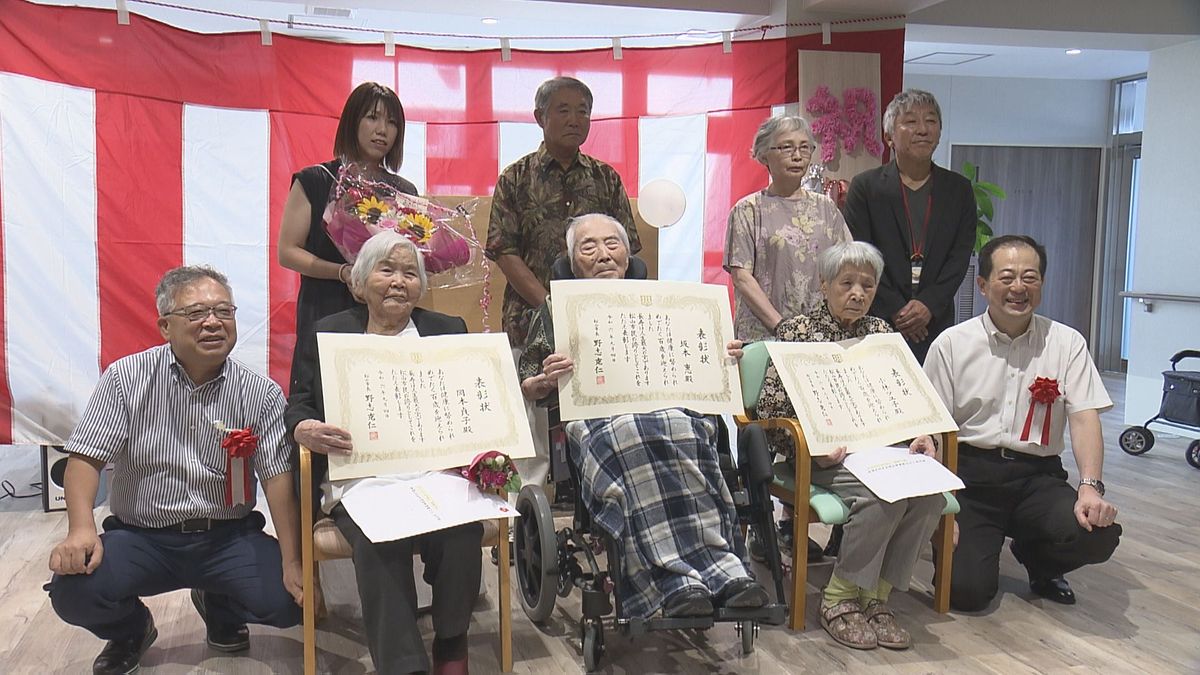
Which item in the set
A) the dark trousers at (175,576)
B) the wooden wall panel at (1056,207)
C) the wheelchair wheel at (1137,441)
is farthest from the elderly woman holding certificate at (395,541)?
the wooden wall panel at (1056,207)

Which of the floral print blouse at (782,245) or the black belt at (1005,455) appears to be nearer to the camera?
the black belt at (1005,455)

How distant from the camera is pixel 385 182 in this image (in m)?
3.00

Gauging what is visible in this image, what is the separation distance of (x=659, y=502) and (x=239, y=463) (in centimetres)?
107

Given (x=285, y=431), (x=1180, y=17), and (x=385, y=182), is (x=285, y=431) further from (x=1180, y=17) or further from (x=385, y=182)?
(x=1180, y=17)

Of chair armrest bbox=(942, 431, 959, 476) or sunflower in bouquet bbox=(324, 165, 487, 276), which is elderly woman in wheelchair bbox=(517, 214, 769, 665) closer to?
sunflower in bouquet bbox=(324, 165, 487, 276)

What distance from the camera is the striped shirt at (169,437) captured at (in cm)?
233

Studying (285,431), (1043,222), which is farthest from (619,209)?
(1043,222)

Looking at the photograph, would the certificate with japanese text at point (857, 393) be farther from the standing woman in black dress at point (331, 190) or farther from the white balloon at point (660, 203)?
the white balloon at point (660, 203)

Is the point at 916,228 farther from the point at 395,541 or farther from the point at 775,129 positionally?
the point at 395,541

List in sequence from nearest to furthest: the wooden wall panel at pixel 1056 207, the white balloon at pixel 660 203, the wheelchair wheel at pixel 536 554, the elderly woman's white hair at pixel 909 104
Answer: the wheelchair wheel at pixel 536 554, the elderly woman's white hair at pixel 909 104, the white balloon at pixel 660 203, the wooden wall panel at pixel 1056 207

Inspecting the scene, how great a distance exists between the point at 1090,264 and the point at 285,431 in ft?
29.1

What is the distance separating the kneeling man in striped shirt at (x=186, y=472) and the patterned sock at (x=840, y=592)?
1.49 meters

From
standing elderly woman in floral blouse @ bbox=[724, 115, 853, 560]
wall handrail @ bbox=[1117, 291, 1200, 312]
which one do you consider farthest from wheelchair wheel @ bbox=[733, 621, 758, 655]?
wall handrail @ bbox=[1117, 291, 1200, 312]

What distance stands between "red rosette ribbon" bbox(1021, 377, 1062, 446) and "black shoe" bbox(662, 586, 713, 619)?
134 cm
